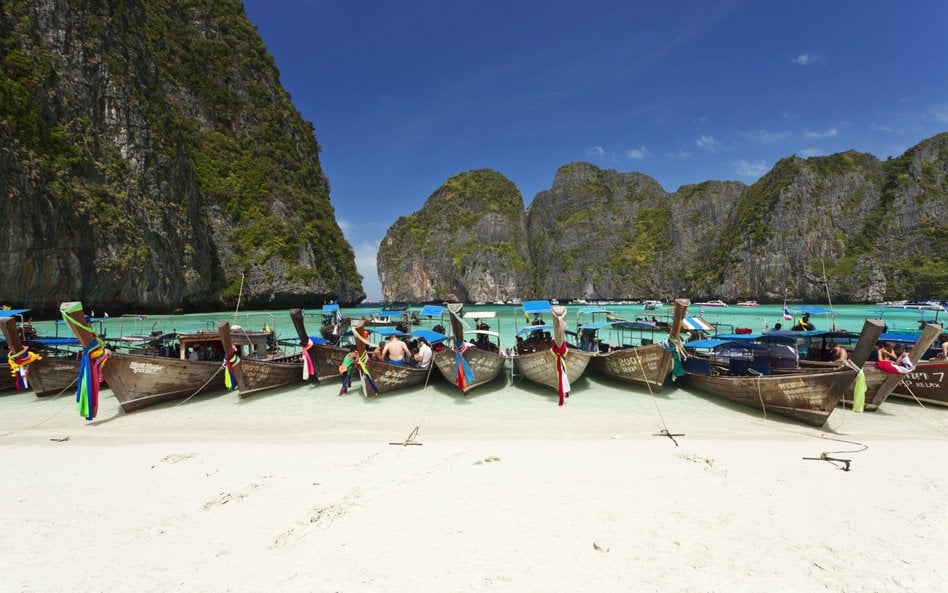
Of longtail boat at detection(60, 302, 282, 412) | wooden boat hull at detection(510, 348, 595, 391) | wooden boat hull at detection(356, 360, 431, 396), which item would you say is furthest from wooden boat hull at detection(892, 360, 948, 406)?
longtail boat at detection(60, 302, 282, 412)

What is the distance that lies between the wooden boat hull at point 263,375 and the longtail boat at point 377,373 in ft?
9.24

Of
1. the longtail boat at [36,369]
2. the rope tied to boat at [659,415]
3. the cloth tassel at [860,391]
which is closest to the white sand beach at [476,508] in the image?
the rope tied to boat at [659,415]

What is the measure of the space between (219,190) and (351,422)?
57.9 meters

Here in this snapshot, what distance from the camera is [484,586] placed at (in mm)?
3361

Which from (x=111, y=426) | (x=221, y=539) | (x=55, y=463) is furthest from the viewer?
(x=111, y=426)

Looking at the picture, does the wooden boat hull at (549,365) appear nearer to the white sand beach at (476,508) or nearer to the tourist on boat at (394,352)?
the white sand beach at (476,508)

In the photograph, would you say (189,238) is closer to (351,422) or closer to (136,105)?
(136,105)

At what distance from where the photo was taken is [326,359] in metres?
12.6

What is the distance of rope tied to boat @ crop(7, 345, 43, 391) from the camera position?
10.2 metres

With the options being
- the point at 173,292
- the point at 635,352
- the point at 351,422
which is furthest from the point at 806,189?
the point at 173,292

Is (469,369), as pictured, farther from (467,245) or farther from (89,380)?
(467,245)

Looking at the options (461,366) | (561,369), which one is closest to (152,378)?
(461,366)

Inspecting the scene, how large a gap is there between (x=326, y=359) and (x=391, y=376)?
111 inches

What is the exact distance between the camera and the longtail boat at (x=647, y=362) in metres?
10.1
